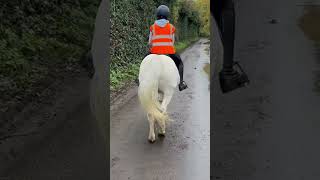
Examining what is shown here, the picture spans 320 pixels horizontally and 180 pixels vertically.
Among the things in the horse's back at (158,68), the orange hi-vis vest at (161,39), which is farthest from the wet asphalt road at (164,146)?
the orange hi-vis vest at (161,39)

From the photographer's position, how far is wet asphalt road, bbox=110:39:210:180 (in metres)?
4.52

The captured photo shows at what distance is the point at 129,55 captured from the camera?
1325 centimetres

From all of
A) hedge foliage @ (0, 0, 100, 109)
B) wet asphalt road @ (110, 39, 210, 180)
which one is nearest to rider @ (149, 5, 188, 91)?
wet asphalt road @ (110, 39, 210, 180)

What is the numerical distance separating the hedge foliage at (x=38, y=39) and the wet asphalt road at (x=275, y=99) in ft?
3.66

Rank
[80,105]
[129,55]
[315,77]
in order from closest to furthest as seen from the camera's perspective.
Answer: [315,77]
[80,105]
[129,55]

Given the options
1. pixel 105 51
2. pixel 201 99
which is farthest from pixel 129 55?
pixel 105 51

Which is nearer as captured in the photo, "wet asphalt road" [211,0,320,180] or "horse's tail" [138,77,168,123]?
"wet asphalt road" [211,0,320,180]

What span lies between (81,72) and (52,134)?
1.57 ft

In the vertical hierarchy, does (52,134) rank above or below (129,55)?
above

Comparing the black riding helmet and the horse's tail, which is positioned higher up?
the black riding helmet

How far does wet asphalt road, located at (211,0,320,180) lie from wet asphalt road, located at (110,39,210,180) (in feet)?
6.18

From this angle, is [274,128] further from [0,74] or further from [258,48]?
[0,74]

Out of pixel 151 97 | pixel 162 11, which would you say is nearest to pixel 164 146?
pixel 151 97

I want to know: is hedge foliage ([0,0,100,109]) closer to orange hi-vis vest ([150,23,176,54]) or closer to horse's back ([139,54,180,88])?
horse's back ([139,54,180,88])
